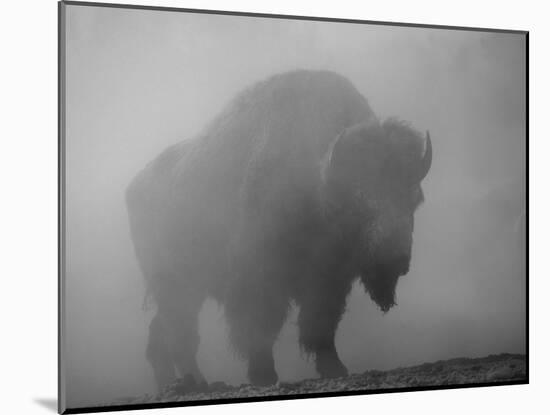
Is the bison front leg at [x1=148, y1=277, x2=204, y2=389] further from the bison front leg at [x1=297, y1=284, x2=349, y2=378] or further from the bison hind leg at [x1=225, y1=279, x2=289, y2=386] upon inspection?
Answer: the bison front leg at [x1=297, y1=284, x2=349, y2=378]

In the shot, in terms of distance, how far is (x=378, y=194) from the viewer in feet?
15.4

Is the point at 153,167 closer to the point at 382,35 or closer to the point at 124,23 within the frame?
the point at 124,23

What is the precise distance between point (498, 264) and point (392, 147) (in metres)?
0.94

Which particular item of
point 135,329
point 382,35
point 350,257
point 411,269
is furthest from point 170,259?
point 382,35

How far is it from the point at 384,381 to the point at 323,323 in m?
0.50

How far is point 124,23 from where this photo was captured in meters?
4.39

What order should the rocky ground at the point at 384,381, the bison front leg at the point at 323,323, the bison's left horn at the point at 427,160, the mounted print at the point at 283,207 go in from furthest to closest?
the bison's left horn at the point at 427,160 → the bison front leg at the point at 323,323 → the rocky ground at the point at 384,381 → the mounted print at the point at 283,207

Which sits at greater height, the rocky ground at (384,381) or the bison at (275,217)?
Answer: the bison at (275,217)

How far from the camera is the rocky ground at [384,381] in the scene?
4445mm

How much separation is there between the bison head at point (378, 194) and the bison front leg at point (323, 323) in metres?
0.19

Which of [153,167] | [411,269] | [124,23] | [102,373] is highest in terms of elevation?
[124,23]

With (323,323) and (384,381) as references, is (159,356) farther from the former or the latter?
(384,381)

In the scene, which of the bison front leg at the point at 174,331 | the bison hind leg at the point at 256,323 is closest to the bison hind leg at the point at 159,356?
the bison front leg at the point at 174,331

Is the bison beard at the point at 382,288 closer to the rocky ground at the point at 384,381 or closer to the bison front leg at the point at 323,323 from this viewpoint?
the bison front leg at the point at 323,323
